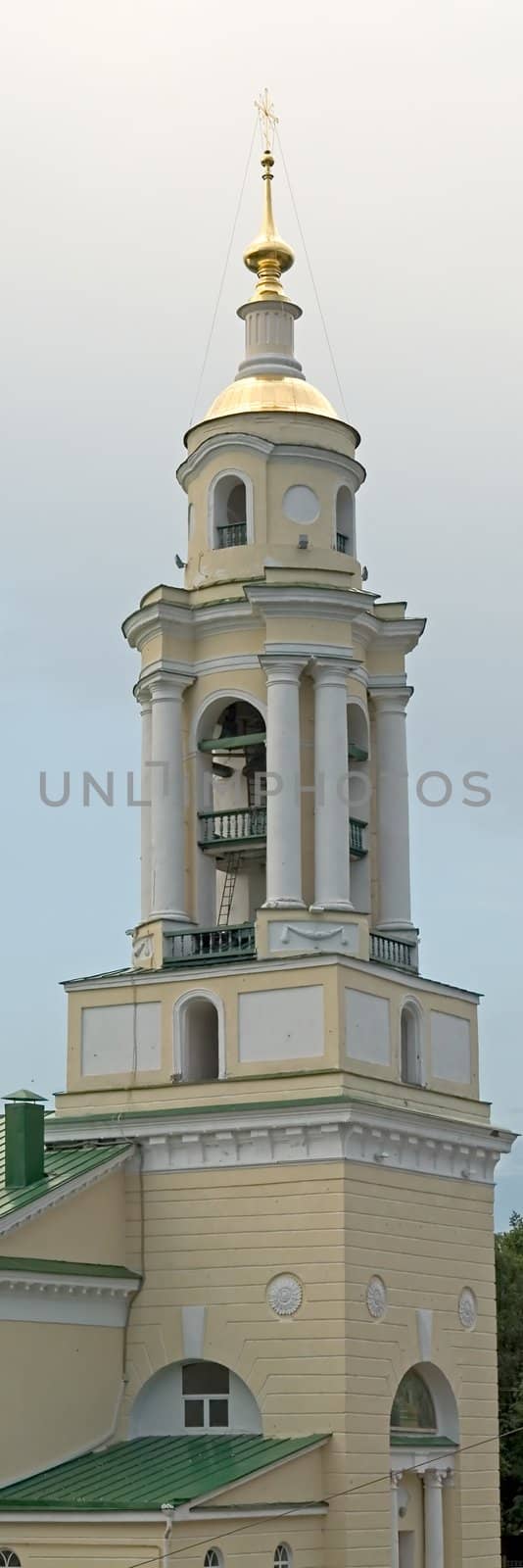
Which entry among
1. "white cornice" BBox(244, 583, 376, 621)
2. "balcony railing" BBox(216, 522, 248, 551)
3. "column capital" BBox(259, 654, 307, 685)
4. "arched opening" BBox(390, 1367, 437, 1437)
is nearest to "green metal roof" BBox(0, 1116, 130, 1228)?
"arched opening" BBox(390, 1367, 437, 1437)

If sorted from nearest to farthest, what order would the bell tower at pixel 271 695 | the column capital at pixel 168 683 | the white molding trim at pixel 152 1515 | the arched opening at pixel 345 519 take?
1. the white molding trim at pixel 152 1515
2. the bell tower at pixel 271 695
3. the column capital at pixel 168 683
4. the arched opening at pixel 345 519

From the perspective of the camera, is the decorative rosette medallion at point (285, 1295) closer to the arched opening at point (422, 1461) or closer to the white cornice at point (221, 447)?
the arched opening at point (422, 1461)

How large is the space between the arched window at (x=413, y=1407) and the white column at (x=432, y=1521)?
63 cm

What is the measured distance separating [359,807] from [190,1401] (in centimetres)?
875

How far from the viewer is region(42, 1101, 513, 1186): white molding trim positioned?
27.7m

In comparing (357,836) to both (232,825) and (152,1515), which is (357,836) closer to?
(232,825)

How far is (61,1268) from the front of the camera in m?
27.9

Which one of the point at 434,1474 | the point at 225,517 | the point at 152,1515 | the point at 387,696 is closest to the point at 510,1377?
the point at 434,1474

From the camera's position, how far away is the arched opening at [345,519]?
108 feet

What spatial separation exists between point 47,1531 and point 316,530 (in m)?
14.4

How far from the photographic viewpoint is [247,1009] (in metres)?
29.1

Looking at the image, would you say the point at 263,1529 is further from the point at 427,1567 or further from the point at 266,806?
the point at 266,806

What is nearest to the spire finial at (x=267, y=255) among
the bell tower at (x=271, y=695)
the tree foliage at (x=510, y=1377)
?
the bell tower at (x=271, y=695)

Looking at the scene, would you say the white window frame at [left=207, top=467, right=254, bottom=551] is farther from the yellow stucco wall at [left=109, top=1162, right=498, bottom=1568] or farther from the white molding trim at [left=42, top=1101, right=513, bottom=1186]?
the yellow stucco wall at [left=109, top=1162, right=498, bottom=1568]
